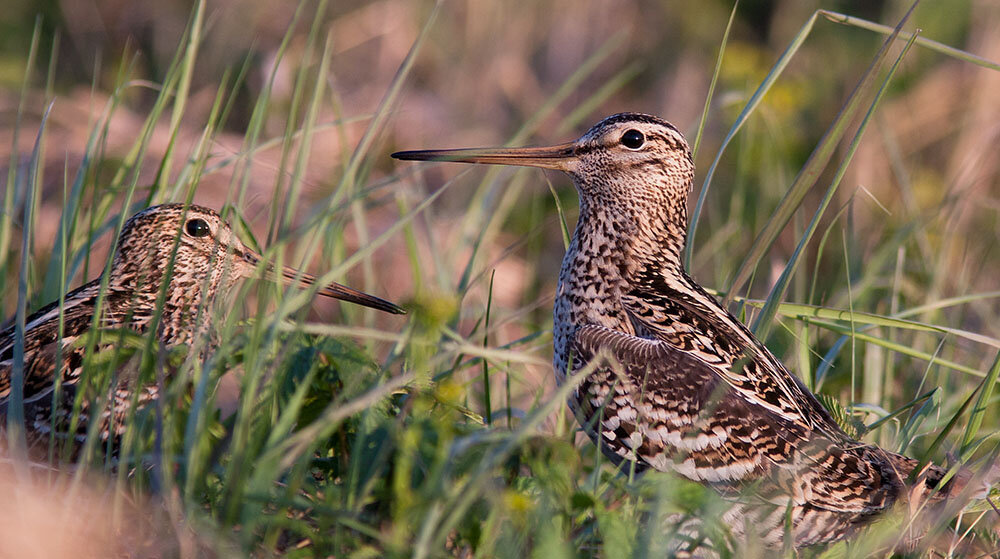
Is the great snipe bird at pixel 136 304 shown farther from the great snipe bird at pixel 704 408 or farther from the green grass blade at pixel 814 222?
the green grass blade at pixel 814 222

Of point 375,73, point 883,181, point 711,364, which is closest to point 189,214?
point 711,364

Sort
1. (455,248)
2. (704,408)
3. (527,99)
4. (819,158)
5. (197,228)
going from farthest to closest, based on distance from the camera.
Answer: (527,99)
(455,248)
(197,228)
(819,158)
(704,408)

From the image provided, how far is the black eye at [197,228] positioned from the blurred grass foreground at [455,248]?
0.19m

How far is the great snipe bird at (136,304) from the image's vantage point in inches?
136

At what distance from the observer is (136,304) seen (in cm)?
349

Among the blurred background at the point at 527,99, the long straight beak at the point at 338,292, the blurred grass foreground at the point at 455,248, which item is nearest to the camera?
the blurred grass foreground at the point at 455,248

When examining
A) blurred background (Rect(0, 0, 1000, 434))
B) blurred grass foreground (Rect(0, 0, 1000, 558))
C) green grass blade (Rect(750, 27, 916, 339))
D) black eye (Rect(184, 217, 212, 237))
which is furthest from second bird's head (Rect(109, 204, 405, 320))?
blurred background (Rect(0, 0, 1000, 434))

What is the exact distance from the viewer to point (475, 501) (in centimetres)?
268

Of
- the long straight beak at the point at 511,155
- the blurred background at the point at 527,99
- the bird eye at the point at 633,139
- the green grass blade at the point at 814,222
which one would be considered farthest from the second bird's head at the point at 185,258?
the blurred background at the point at 527,99

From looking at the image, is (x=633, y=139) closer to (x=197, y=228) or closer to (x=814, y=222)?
(x=814, y=222)

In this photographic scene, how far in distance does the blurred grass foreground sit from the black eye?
0.19 metres

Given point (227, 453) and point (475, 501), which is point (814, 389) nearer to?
point (475, 501)

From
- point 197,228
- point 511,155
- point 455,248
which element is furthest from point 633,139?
point 197,228

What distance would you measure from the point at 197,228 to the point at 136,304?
64cm
